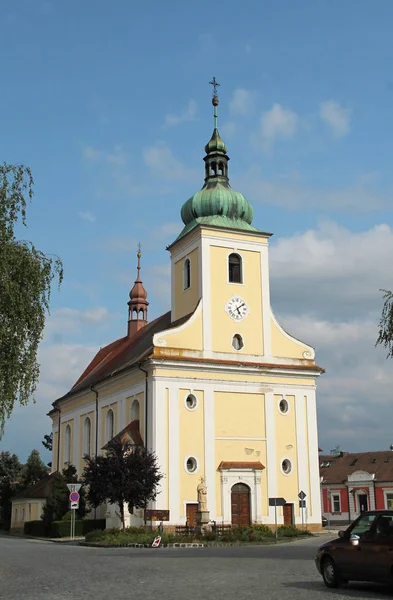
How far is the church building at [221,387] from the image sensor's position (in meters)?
38.0

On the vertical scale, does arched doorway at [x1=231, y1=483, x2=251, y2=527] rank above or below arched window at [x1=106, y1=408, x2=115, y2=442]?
below

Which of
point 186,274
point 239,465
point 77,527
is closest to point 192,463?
point 239,465

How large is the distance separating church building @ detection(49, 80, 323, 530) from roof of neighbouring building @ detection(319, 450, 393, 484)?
27236 mm

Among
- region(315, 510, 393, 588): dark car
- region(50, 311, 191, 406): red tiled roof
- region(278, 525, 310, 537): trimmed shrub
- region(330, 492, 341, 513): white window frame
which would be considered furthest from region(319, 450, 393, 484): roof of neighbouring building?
region(315, 510, 393, 588): dark car

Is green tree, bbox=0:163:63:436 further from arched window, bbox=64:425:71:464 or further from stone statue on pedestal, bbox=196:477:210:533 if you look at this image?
arched window, bbox=64:425:71:464

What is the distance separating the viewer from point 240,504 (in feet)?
127

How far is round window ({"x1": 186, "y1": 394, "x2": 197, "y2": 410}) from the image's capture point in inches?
1524

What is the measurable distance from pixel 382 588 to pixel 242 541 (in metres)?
17.6

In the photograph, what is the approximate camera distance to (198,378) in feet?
128

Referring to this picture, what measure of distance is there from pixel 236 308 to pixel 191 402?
595 cm

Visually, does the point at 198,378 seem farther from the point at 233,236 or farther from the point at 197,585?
the point at 197,585

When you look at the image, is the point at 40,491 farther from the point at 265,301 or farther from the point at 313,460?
the point at 265,301

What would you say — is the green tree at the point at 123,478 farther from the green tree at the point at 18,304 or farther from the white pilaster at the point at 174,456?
the green tree at the point at 18,304

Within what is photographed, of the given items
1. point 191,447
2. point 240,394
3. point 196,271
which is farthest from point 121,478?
point 196,271
